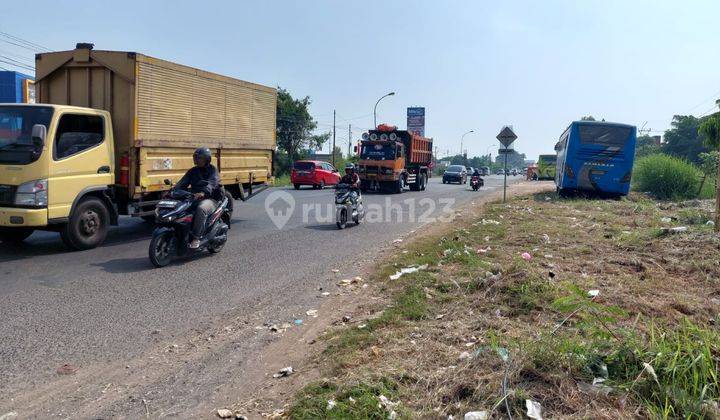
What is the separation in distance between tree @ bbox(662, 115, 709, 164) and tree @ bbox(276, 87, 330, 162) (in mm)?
33631

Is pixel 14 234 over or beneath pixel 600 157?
beneath

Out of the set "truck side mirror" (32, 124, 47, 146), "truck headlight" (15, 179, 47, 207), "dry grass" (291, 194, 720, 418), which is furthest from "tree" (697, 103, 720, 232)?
"truck headlight" (15, 179, 47, 207)

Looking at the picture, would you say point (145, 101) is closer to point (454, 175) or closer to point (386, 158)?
point (386, 158)

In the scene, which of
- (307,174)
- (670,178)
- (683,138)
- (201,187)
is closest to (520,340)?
(201,187)

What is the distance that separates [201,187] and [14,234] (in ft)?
11.1

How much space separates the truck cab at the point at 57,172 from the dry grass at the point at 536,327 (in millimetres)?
4933

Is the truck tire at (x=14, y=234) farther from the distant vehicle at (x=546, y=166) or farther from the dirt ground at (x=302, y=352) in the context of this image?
the distant vehicle at (x=546, y=166)

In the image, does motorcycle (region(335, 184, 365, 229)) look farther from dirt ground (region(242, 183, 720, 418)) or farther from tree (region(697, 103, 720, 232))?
tree (region(697, 103, 720, 232))

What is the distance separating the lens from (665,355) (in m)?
3.21

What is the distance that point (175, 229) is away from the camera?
26.5 ft

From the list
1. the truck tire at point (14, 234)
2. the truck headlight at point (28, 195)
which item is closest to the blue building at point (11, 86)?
the truck tire at point (14, 234)

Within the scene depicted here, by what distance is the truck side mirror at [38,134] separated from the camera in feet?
Result: 25.4

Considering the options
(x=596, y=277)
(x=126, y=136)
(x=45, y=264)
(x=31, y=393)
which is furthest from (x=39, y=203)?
(x=596, y=277)

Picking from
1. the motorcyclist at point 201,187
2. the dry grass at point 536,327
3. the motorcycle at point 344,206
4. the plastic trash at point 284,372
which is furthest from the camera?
the motorcycle at point 344,206
